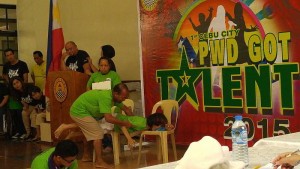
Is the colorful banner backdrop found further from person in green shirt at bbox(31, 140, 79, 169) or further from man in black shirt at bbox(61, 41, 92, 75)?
person in green shirt at bbox(31, 140, 79, 169)

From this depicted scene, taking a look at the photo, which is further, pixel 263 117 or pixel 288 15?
pixel 263 117

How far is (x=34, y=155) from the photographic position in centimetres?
718

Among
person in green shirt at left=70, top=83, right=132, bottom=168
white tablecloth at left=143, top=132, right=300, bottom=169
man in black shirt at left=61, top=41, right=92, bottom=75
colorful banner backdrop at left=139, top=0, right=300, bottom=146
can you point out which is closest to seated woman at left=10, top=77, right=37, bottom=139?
man in black shirt at left=61, top=41, right=92, bottom=75

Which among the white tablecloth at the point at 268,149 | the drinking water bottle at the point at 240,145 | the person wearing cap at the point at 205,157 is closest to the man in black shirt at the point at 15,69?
the white tablecloth at the point at 268,149

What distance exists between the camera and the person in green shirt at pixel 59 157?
361cm

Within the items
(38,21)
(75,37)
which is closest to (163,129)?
(75,37)

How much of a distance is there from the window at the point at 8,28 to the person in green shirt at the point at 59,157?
7758mm

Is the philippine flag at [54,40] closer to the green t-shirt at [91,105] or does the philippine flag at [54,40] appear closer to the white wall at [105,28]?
the white wall at [105,28]

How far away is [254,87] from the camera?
5820mm

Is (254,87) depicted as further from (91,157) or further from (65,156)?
(65,156)

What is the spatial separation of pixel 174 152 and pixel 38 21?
5445 mm

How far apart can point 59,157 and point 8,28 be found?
819cm

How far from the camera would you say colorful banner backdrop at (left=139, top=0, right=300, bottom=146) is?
5492 millimetres

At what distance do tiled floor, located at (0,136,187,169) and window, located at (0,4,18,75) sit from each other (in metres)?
3.19
